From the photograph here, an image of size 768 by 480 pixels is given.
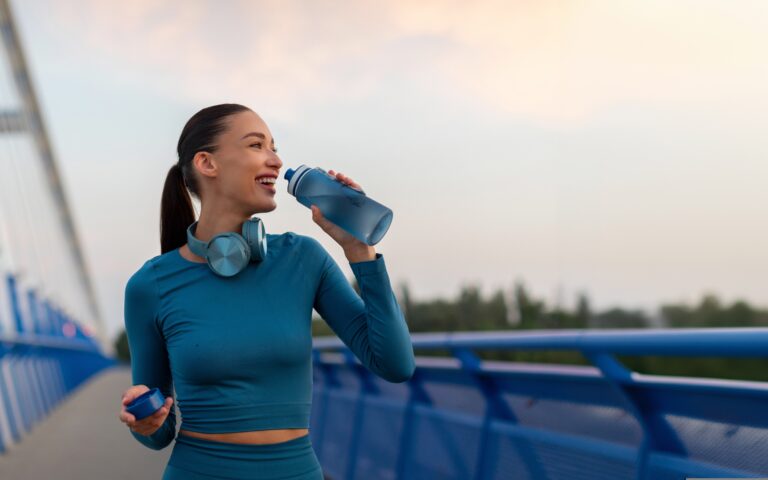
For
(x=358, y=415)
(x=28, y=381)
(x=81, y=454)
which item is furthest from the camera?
(x=28, y=381)

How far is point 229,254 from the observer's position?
1986mm

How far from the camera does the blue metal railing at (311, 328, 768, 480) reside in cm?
298

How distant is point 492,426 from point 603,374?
1181 mm

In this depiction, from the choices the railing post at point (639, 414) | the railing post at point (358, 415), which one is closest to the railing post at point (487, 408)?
the railing post at point (639, 414)

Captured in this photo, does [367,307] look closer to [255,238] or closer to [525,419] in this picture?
[255,238]

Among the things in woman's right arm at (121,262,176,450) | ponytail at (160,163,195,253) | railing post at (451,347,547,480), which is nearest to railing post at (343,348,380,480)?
railing post at (451,347,547,480)

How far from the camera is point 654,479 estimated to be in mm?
3324

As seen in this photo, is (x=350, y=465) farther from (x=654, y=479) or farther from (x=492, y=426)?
(x=654, y=479)

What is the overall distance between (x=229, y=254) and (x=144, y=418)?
32cm

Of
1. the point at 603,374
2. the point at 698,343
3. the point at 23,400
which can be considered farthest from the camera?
the point at 23,400

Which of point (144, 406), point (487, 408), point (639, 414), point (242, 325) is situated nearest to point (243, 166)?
point (242, 325)

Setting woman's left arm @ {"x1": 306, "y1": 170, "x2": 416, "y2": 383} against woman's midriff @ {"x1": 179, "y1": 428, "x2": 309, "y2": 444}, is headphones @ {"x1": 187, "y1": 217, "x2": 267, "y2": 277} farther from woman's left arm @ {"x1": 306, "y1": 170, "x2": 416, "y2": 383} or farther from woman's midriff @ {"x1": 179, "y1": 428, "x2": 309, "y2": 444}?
woman's midriff @ {"x1": 179, "y1": 428, "x2": 309, "y2": 444}

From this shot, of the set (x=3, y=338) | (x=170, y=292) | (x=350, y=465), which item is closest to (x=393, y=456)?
(x=350, y=465)

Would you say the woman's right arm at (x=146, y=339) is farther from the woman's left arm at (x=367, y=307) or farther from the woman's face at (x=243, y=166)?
the woman's left arm at (x=367, y=307)
